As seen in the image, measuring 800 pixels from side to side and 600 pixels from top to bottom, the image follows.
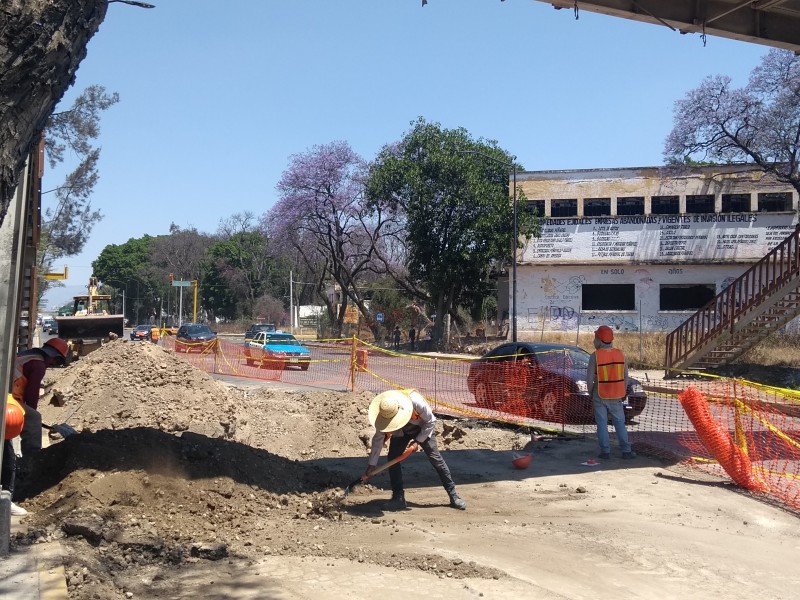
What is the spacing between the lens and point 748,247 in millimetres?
34375

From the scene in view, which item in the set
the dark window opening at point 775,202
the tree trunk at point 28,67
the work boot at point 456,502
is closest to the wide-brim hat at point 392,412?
the work boot at point 456,502

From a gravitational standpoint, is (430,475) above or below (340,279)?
below

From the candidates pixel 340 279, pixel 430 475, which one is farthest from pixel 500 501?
pixel 340 279

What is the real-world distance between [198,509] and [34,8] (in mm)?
5224

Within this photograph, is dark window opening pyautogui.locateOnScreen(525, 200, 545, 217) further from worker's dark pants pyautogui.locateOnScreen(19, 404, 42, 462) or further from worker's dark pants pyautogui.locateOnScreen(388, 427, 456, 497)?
worker's dark pants pyautogui.locateOnScreen(19, 404, 42, 462)

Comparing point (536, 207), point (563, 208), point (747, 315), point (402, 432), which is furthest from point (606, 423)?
point (563, 208)

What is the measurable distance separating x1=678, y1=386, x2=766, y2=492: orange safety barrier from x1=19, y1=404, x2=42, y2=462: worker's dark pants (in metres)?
7.31

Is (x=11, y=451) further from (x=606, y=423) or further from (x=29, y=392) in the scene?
(x=606, y=423)

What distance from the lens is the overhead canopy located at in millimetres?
11688

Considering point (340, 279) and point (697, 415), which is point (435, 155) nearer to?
point (340, 279)

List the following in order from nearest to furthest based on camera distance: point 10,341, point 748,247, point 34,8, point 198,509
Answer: point 34,8 → point 10,341 → point 198,509 → point 748,247

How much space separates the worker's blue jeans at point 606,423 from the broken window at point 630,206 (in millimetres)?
26788

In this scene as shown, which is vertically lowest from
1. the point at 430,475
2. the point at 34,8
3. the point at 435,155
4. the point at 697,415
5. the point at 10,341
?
the point at 430,475

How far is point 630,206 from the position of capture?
3562 centimetres
